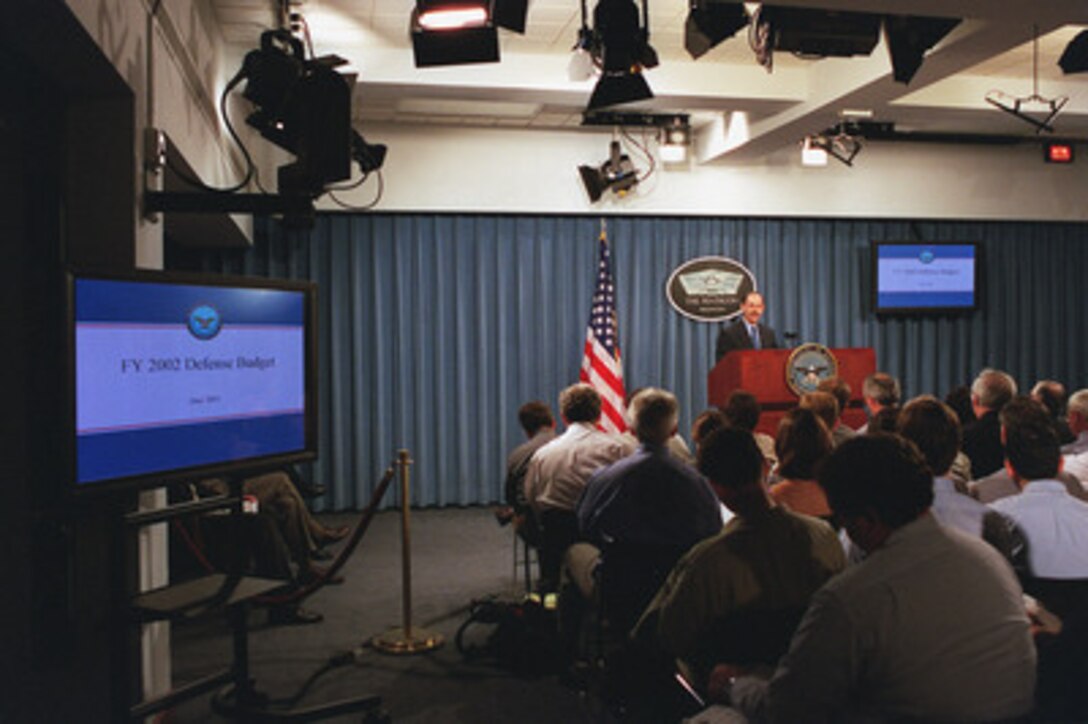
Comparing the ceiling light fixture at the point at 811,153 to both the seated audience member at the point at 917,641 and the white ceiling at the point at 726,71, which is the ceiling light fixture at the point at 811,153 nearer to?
the white ceiling at the point at 726,71

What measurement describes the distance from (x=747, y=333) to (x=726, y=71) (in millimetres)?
2295

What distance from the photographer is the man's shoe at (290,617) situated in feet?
16.0

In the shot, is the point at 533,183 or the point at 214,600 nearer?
the point at 214,600

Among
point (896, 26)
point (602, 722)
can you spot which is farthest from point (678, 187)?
point (602, 722)

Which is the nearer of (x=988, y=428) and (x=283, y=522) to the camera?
(x=988, y=428)

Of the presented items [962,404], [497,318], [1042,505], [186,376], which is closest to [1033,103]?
[962,404]

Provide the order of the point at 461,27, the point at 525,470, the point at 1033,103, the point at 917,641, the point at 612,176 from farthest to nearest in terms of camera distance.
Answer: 1. the point at 612,176
2. the point at 1033,103
3. the point at 525,470
4. the point at 461,27
5. the point at 917,641

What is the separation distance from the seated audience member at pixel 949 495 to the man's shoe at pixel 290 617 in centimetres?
326

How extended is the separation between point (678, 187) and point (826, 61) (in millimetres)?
2421

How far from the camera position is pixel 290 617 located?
4895 mm

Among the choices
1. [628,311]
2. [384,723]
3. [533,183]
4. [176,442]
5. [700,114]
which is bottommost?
[384,723]

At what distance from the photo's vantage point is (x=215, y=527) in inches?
197

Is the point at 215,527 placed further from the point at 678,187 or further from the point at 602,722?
the point at 678,187

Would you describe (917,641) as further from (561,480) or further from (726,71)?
(726,71)
